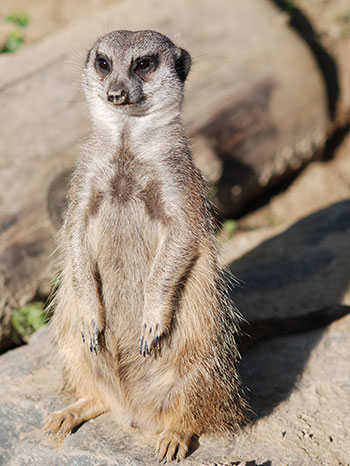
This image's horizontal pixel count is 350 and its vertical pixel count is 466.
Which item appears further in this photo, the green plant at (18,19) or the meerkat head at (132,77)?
the green plant at (18,19)

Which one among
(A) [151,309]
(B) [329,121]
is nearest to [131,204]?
(A) [151,309]

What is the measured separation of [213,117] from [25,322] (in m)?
2.27

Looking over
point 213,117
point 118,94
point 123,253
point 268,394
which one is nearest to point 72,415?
point 123,253

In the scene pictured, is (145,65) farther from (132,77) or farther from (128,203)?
(128,203)

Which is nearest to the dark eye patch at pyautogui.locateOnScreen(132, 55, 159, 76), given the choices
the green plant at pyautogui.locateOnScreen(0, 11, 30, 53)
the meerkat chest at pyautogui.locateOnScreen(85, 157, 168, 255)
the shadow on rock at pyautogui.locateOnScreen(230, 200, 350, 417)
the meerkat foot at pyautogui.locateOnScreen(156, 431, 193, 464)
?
the meerkat chest at pyautogui.locateOnScreen(85, 157, 168, 255)

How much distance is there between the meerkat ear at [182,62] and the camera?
124 inches

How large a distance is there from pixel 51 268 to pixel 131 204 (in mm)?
1845

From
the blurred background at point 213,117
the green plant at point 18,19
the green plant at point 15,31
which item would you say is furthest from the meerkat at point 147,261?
the green plant at point 18,19

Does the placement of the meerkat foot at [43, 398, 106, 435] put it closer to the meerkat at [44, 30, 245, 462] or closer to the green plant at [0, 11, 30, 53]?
the meerkat at [44, 30, 245, 462]

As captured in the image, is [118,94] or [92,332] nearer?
[118,94]

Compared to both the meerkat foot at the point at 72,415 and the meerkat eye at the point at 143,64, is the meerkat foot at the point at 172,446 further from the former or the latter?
the meerkat eye at the point at 143,64

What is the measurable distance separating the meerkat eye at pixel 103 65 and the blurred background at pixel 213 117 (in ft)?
3.76

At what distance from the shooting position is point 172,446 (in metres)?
2.89

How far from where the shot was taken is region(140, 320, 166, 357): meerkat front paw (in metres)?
2.90
